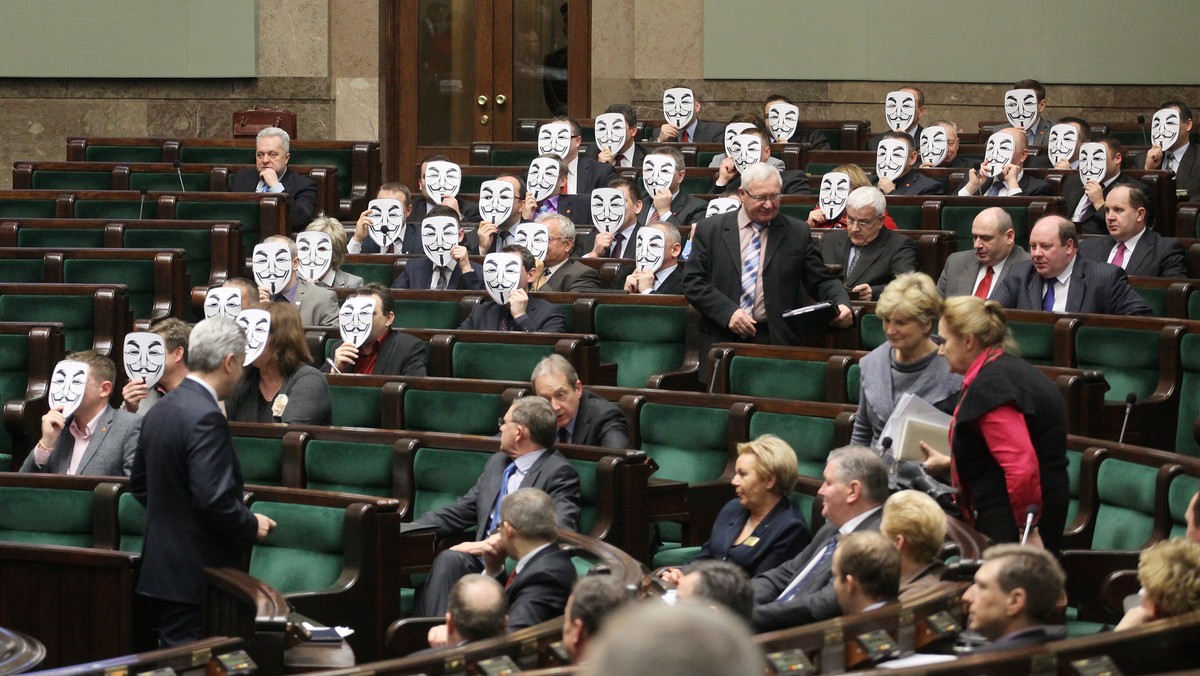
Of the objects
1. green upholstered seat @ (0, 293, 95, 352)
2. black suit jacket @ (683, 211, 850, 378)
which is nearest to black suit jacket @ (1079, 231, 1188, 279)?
black suit jacket @ (683, 211, 850, 378)

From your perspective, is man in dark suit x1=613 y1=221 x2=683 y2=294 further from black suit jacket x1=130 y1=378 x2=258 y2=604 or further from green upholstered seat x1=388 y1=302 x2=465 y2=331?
black suit jacket x1=130 y1=378 x2=258 y2=604

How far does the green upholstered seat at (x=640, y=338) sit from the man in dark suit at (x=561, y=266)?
37 cm

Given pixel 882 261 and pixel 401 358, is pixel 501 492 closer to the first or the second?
pixel 401 358

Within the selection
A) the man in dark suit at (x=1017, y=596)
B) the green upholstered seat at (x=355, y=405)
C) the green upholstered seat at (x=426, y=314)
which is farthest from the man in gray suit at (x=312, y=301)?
the man in dark suit at (x=1017, y=596)

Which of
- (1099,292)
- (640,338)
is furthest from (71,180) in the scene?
(1099,292)

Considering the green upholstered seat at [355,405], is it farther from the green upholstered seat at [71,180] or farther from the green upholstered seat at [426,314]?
the green upholstered seat at [71,180]

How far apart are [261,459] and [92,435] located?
0.48 meters

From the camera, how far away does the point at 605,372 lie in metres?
5.64

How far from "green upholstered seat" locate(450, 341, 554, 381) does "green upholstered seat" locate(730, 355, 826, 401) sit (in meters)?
0.65

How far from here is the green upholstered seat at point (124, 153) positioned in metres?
8.73

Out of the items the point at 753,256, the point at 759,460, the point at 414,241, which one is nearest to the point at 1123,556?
the point at 759,460

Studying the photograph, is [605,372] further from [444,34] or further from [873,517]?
[444,34]

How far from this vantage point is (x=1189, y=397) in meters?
4.88

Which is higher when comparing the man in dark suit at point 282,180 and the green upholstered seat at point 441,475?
the man in dark suit at point 282,180
